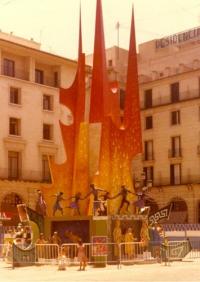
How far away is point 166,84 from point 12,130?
685 inches

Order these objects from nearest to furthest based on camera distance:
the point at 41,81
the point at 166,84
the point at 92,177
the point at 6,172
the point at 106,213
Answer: the point at 106,213 → the point at 92,177 → the point at 6,172 → the point at 41,81 → the point at 166,84

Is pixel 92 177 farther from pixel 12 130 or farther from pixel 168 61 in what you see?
pixel 168 61

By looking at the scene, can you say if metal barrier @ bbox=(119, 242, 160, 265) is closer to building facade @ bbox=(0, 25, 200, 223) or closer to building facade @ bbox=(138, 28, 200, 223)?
building facade @ bbox=(0, 25, 200, 223)

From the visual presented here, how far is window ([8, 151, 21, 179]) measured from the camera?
51156 mm

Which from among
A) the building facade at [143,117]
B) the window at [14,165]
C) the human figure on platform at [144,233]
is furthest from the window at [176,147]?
the human figure on platform at [144,233]

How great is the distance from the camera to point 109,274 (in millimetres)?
21250

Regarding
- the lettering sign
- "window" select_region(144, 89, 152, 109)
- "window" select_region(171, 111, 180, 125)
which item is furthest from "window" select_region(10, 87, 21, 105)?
the lettering sign

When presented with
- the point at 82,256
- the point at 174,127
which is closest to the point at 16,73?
the point at 174,127

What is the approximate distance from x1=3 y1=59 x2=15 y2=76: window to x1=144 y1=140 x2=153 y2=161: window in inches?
654

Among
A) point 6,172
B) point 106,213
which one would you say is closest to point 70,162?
point 106,213

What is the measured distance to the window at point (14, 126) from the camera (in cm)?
5227

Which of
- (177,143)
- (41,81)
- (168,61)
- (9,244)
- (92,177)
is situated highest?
(168,61)

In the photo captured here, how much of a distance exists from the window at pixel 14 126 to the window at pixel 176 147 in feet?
53.0

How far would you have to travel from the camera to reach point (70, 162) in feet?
95.3
